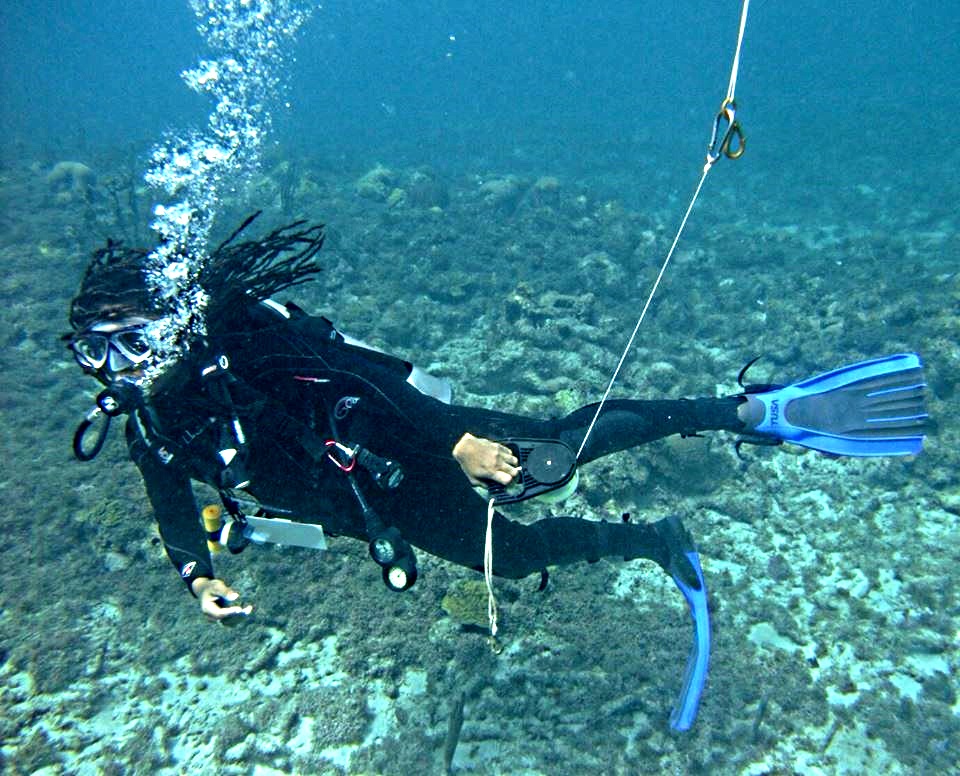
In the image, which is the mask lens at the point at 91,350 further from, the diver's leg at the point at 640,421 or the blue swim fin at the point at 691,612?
the blue swim fin at the point at 691,612

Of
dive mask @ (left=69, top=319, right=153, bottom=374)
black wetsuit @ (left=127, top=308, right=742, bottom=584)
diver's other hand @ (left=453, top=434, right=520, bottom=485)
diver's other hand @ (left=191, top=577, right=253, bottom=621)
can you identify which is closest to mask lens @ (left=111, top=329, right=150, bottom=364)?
dive mask @ (left=69, top=319, right=153, bottom=374)

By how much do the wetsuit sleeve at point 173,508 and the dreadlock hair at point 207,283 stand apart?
626mm

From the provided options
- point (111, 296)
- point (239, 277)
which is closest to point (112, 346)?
point (111, 296)

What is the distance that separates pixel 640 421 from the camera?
4.01m

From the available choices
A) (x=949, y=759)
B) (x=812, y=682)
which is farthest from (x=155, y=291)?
(x=949, y=759)

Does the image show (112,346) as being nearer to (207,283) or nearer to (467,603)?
(207,283)

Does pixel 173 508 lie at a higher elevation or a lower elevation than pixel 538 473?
lower

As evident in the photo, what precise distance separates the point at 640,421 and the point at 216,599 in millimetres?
2966

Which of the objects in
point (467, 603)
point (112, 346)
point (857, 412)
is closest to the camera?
point (112, 346)

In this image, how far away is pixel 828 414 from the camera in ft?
13.7

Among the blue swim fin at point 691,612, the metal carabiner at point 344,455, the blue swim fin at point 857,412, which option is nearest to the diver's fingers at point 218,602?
the metal carabiner at point 344,455

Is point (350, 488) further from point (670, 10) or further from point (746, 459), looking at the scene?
point (670, 10)

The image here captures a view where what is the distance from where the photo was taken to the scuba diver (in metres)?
2.86

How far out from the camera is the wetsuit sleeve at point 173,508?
118 inches
